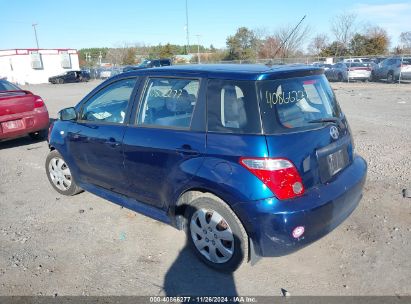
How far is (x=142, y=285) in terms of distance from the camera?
119 inches

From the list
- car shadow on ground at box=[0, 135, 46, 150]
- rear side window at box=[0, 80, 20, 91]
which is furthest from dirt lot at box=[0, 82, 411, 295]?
rear side window at box=[0, 80, 20, 91]

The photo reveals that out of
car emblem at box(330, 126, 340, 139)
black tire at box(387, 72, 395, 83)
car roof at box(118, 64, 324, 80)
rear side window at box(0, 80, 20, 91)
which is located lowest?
black tire at box(387, 72, 395, 83)

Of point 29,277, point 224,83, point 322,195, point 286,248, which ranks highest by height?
point 224,83

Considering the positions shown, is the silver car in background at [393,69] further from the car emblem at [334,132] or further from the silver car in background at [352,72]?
the car emblem at [334,132]

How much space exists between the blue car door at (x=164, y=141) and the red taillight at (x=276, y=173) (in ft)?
1.58

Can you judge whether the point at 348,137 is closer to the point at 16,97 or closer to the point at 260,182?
the point at 260,182

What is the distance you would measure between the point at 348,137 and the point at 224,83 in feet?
4.45

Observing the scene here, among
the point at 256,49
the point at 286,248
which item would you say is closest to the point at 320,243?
the point at 286,248

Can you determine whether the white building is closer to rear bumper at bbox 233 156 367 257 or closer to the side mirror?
the side mirror

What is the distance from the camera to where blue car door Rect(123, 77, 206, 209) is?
306 centimetres

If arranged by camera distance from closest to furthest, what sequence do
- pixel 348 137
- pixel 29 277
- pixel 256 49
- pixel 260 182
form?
1. pixel 260 182
2. pixel 29 277
3. pixel 348 137
4. pixel 256 49

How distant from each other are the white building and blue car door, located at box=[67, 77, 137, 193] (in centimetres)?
4785

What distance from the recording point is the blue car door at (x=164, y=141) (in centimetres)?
306

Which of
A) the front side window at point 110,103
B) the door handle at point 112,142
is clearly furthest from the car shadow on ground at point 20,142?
the door handle at point 112,142
